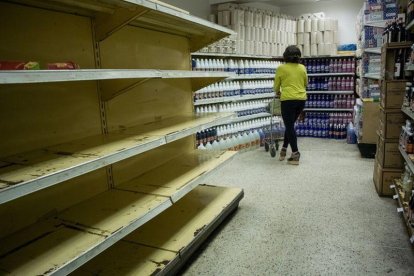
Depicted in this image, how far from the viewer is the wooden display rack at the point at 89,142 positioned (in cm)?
148

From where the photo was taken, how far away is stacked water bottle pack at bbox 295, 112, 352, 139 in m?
7.03

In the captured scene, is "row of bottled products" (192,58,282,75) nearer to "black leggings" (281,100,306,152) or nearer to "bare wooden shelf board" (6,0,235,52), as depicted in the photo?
"black leggings" (281,100,306,152)

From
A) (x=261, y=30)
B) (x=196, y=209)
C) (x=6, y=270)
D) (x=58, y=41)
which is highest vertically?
(x=261, y=30)

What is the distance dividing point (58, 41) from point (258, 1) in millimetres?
5926

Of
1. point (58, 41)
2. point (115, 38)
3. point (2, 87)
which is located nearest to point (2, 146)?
point (2, 87)

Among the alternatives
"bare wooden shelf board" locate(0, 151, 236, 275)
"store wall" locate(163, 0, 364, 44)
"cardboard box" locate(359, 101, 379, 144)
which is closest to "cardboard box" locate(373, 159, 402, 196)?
"cardboard box" locate(359, 101, 379, 144)

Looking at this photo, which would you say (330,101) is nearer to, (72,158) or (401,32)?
(401,32)

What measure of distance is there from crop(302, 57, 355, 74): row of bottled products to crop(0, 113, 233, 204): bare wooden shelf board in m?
5.55

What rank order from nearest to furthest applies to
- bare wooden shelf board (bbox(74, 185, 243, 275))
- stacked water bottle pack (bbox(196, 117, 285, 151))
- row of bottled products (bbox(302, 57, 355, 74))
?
bare wooden shelf board (bbox(74, 185, 243, 275))
stacked water bottle pack (bbox(196, 117, 285, 151))
row of bottled products (bbox(302, 57, 355, 74))

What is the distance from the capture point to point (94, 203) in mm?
2047

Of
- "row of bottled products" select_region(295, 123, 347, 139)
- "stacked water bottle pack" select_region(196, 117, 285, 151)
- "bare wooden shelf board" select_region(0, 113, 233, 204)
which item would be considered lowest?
"row of bottled products" select_region(295, 123, 347, 139)

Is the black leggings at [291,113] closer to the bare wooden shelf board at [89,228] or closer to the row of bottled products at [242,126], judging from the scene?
the row of bottled products at [242,126]

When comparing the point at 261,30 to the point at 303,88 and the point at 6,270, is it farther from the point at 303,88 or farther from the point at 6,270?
the point at 6,270

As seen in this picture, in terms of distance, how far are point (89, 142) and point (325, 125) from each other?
624 cm
